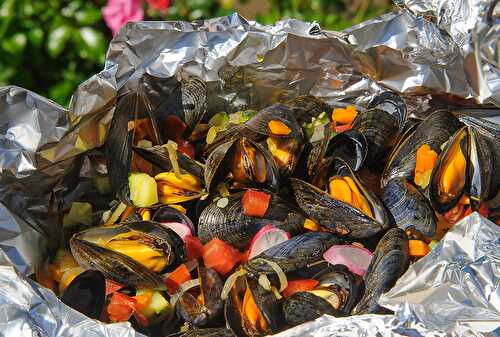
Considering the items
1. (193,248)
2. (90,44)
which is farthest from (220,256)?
(90,44)

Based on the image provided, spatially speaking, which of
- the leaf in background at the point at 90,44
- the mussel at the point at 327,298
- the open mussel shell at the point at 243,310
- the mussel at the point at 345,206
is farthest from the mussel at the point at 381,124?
the leaf in background at the point at 90,44

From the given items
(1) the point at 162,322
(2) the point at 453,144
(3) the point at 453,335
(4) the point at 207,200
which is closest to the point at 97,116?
(4) the point at 207,200

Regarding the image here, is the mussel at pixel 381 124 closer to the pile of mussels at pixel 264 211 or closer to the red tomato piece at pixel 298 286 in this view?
the pile of mussels at pixel 264 211

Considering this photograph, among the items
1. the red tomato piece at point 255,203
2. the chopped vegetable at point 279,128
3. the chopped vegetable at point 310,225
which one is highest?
the chopped vegetable at point 279,128

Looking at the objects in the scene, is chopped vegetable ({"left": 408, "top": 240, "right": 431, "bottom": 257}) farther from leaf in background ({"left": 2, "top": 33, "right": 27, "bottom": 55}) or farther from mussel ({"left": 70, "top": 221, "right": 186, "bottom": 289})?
leaf in background ({"left": 2, "top": 33, "right": 27, "bottom": 55})

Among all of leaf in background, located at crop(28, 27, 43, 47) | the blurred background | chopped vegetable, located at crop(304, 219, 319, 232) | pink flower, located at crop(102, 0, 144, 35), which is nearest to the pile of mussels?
chopped vegetable, located at crop(304, 219, 319, 232)
